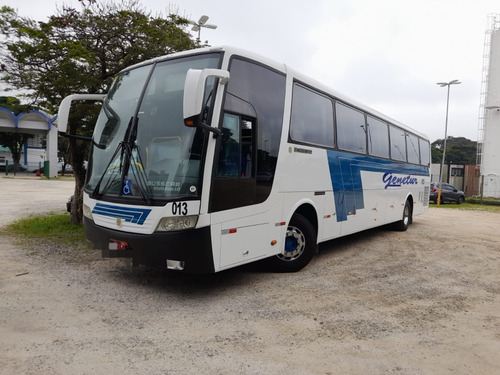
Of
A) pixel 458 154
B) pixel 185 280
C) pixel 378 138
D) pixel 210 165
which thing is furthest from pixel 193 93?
pixel 458 154

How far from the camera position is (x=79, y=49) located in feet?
24.4

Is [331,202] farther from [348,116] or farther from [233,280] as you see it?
[233,280]

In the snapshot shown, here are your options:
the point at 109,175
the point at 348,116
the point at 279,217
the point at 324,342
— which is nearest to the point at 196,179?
the point at 109,175

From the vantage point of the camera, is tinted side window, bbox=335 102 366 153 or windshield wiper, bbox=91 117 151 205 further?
tinted side window, bbox=335 102 366 153

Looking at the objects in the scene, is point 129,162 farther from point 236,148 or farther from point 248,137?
point 248,137

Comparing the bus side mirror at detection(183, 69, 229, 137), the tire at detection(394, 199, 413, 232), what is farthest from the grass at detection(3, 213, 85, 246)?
the tire at detection(394, 199, 413, 232)

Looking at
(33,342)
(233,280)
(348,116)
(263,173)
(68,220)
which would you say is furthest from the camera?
(68,220)

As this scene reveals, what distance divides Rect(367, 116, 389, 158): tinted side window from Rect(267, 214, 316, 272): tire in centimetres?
336

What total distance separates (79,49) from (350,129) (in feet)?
18.6

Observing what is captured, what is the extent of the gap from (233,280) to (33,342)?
9.03ft

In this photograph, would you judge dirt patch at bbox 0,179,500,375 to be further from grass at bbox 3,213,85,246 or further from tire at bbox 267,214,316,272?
grass at bbox 3,213,85,246

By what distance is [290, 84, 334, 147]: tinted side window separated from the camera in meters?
6.09

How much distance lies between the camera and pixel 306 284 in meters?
5.61

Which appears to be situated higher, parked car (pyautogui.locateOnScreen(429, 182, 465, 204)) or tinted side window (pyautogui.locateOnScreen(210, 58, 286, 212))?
tinted side window (pyautogui.locateOnScreen(210, 58, 286, 212))
